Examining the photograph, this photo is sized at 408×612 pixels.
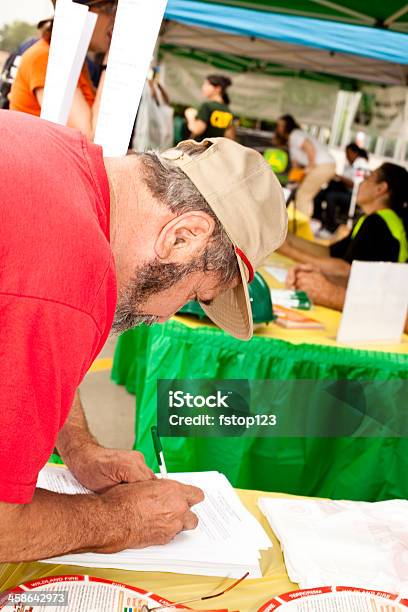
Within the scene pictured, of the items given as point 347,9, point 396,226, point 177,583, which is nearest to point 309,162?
point 347,9

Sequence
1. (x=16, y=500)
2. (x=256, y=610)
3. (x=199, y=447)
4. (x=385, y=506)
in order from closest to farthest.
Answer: (x=16, y=500) < (x=256, y=610) < (x=385, y=506) < (x=199, y=447)

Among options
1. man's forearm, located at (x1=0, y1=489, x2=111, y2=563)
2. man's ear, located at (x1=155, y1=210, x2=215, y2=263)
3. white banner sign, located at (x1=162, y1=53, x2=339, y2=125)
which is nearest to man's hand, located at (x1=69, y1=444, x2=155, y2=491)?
man's forearm, located at (x1=0, y1=489, x2=111, y2=563)

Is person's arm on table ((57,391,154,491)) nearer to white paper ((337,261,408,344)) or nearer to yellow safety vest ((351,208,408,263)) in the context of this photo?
white paper ((337,261,408,344))

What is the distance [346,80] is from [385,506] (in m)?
9.40

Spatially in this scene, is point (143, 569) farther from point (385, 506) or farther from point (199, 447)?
point (385, 506)

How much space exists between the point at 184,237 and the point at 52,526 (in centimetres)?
51

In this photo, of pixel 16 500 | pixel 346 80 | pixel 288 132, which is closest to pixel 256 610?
pixel 16 500

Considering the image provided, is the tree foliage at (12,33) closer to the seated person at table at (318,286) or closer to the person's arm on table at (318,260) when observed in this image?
the person's arm on table at (318,260)

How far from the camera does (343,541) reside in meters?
1.38

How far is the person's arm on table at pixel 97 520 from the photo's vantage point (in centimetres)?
105

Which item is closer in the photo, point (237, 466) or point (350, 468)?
point (237, 466)

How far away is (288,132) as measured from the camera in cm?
880

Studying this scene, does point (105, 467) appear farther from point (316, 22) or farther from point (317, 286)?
point (316, 22)

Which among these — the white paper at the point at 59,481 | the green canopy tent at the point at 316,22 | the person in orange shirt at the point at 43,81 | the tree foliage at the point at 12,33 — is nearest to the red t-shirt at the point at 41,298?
the white paper at the point at 59,481
